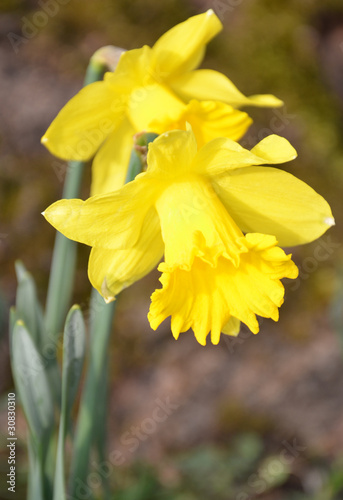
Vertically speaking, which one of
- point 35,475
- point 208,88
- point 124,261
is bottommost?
point 35,475

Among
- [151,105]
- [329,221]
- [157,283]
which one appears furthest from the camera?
[157,283]

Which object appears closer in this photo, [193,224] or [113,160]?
[193,224]

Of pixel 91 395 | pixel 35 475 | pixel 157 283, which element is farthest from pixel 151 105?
pixel 157 283

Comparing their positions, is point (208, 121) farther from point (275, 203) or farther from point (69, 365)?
point (69, 365)

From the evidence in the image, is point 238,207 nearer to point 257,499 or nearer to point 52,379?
point 52,379

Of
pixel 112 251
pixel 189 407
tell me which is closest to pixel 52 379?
pixel 112 251

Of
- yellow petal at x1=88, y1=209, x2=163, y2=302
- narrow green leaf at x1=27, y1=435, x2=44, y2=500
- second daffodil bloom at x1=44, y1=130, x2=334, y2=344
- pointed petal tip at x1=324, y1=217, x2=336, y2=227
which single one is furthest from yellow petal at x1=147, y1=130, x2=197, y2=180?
narrow green leaf at x1=27, y1=435, x2=44, y2=500

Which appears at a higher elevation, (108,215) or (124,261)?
(108,215)

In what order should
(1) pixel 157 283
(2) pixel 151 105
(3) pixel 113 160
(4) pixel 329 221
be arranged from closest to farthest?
(4) pixel 329 221
(2) pixel 151 105
(3) pixel 113 160
(1) pixel 157 283

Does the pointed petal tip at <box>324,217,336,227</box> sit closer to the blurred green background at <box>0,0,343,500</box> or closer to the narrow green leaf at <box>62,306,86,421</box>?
the narrow green leaf at <box>62,306,86,421</box>
